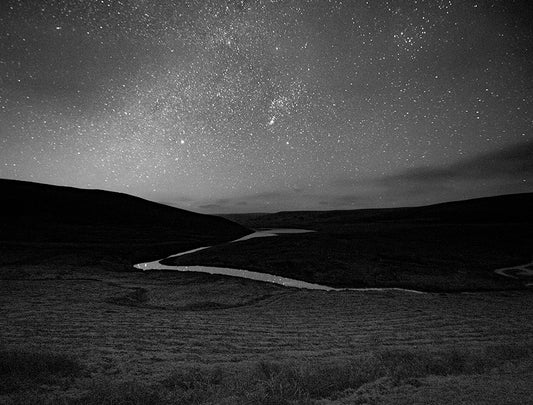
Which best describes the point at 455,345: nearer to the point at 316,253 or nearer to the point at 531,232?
the point at 316,253

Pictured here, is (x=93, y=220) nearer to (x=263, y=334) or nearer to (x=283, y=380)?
(x=263, y=334)

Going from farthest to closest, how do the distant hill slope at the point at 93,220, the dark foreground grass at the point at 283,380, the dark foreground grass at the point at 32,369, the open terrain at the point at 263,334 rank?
the distant hill slope at the point at 93,220 → the dark foreground grass at the point at 32,369 → the open terrain at the point at 263,334 → the dark foreground grass at the point at 283,380

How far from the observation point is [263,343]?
14672mm

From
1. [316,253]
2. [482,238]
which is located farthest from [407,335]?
[482,238]

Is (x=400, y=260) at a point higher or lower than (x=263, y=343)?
lower

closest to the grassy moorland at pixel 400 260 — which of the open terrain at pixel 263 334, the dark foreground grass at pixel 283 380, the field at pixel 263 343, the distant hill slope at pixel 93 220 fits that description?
the open terrain at pixel 263 334

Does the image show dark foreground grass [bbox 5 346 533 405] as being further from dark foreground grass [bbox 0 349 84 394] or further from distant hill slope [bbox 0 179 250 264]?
distant hill slope [bbox 0 179 250 264]

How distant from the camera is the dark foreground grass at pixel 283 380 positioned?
8039 millimetres

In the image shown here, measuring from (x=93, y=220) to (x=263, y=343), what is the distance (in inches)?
3523

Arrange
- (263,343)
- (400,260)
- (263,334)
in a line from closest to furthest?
1. (263,343)
2. (263,334)
3. (400,260)

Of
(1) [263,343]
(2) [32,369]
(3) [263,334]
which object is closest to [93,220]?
(3) [263,334]

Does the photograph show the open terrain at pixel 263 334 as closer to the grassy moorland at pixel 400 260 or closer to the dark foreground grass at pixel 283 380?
the dark foreground grass at pixel 283 380

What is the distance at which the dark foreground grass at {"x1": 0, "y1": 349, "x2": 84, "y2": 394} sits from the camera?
352 inches

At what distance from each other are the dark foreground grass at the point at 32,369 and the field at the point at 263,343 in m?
0.10
